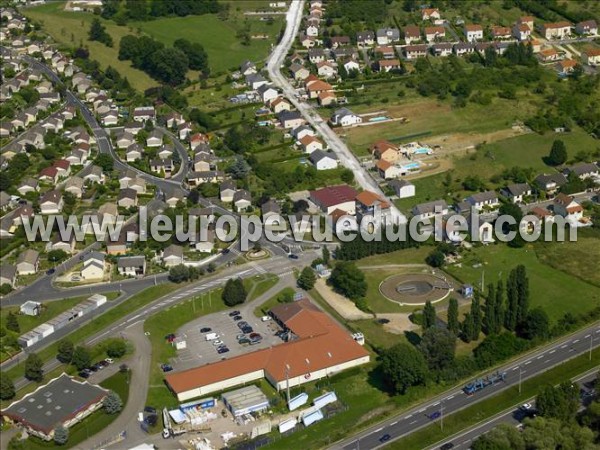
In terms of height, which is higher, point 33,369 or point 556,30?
point 556,30

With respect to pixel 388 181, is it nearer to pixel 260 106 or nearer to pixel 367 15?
pixel 260 106

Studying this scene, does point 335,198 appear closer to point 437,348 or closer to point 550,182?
point 550,182

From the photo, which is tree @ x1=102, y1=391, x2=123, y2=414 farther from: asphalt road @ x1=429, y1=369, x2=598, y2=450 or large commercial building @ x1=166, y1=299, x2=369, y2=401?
asphalt road @ x1=429, y1=369, x2=598, y2=450

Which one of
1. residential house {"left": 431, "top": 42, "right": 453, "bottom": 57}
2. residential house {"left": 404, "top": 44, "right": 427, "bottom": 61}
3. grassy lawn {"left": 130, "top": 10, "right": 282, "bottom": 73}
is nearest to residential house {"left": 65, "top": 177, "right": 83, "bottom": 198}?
grassy lawn {"left": 130, "top": 10, "right": 282, "bottom": 73}

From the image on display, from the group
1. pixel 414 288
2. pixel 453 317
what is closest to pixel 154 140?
pixel 414 288

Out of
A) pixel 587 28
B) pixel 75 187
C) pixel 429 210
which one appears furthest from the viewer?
pixel 587 28

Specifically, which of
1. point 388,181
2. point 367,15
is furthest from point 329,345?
point 367,15
